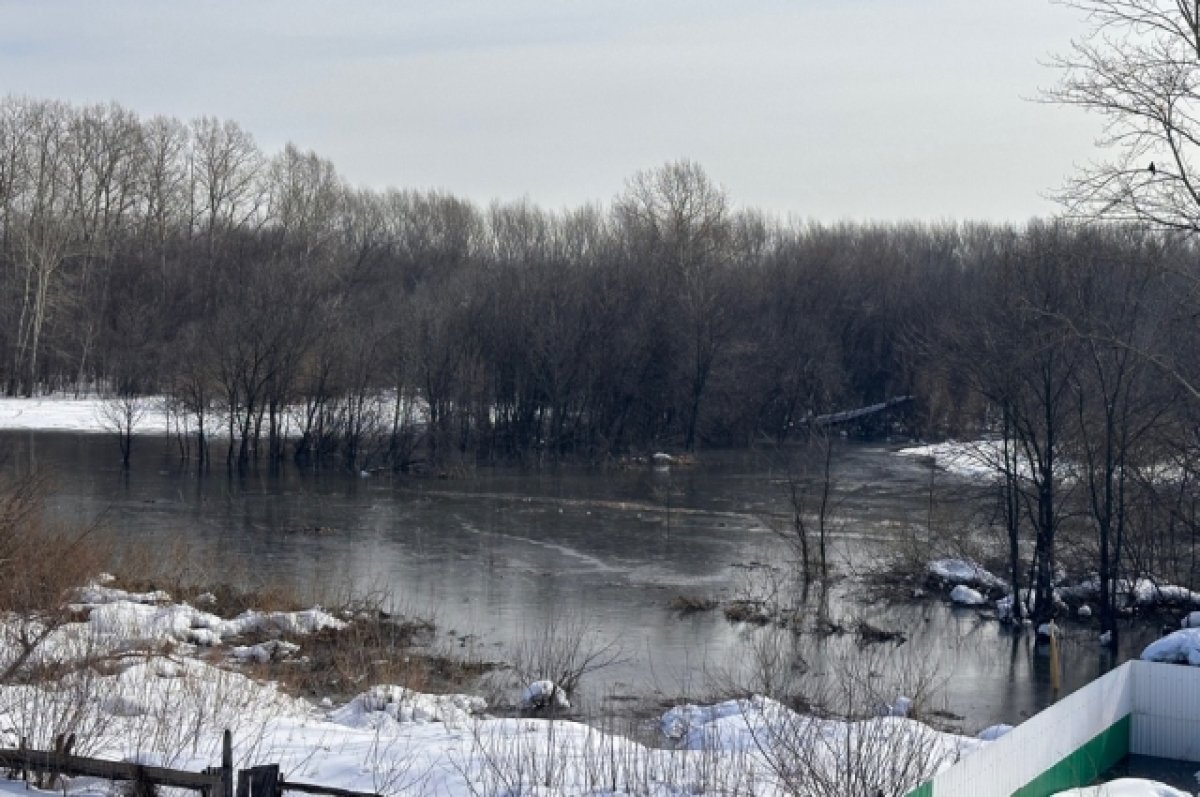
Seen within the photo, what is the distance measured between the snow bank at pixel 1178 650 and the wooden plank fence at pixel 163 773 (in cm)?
1082

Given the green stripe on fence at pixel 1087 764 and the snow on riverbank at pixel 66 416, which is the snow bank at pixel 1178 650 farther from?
the snow on riverbank at pixel 66 416

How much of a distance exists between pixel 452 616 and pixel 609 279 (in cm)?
3381

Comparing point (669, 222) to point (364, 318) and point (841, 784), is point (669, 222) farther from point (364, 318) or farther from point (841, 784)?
Result: point (841, 784)

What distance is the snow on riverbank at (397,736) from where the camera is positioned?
8.94 metres

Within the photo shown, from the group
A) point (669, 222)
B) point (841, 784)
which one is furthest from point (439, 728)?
point (669, 222)

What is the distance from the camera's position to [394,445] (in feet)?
137

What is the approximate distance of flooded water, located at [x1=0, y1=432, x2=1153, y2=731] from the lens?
63.3 feet

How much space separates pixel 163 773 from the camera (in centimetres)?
747

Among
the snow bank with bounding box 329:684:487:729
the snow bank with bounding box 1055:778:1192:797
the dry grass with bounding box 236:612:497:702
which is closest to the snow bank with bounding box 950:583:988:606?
the dry grass with bounding box 236:612:497:702

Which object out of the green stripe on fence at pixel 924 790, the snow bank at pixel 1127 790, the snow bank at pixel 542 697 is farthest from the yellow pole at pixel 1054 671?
the green stripe on fence at pixel 924 790

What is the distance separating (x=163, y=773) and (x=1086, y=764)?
27.7 ft

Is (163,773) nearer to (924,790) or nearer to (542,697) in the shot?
(924,790)

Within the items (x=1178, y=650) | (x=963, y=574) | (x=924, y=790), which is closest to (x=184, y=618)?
(x=1178, y=650)

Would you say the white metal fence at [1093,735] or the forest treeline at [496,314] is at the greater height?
the forest treeline at [496,314]
